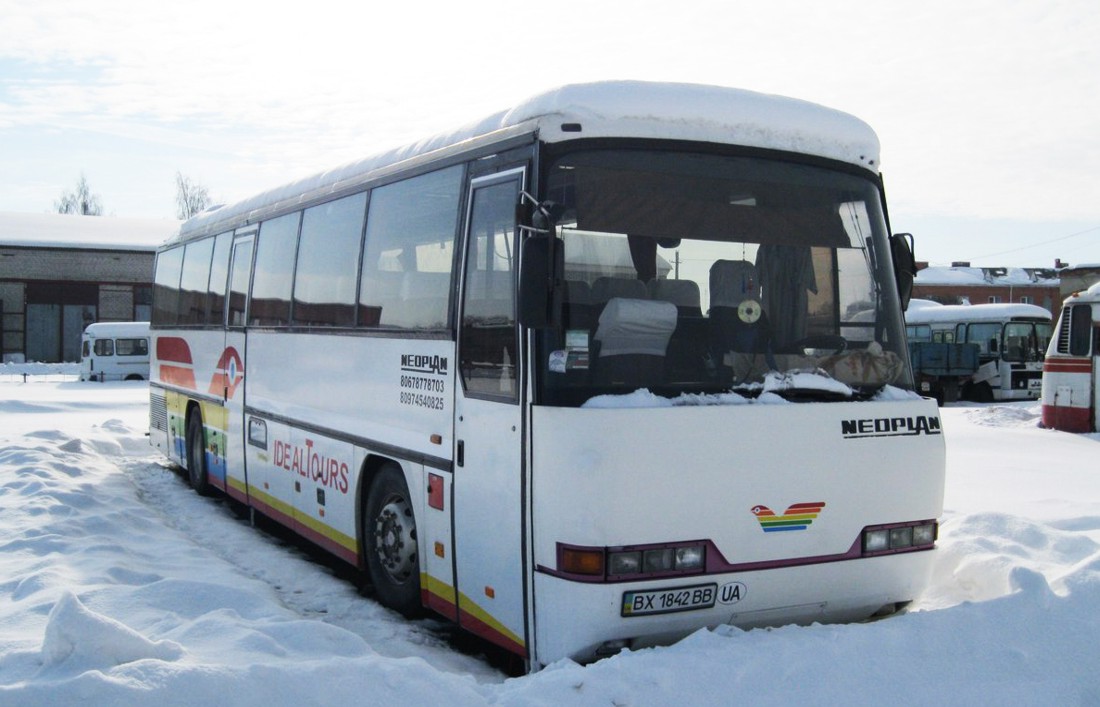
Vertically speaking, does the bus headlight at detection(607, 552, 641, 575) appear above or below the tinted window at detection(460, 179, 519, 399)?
below

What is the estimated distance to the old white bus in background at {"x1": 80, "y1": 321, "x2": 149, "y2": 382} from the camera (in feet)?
138

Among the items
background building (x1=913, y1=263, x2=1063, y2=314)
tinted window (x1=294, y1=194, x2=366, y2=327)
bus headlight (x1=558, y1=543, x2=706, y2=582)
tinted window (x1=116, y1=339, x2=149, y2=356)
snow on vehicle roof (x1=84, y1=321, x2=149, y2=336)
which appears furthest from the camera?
background building (x1=913, y1=263, x2=1063, y2=314)

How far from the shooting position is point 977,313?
32.6m

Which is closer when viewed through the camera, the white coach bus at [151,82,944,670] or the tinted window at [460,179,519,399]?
the white coach bus at [151,82,944,670]

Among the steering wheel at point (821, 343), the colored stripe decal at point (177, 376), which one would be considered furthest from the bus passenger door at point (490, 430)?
the colored stripe decal at point (177, 376)

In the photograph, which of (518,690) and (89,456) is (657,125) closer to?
(518,690)

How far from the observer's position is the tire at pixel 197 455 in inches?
487

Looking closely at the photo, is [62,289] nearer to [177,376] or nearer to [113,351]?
[113,351]

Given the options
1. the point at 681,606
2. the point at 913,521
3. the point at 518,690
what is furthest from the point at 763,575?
the point at 518,690

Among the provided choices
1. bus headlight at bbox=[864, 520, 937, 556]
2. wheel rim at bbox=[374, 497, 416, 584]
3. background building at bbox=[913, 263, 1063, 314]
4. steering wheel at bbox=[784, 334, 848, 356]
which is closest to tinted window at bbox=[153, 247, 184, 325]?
wheel rim at bbox=[374, 497, 416, 584]

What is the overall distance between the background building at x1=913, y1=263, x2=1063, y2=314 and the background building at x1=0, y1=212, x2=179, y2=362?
5589cm

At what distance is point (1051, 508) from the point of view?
10070 millimetres

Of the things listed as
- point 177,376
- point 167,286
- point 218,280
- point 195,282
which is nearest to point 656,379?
point 218,280

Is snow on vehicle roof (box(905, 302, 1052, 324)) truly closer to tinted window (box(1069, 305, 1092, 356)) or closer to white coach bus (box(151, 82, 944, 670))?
tinted window (box(1069, 305, 1092, 356))
